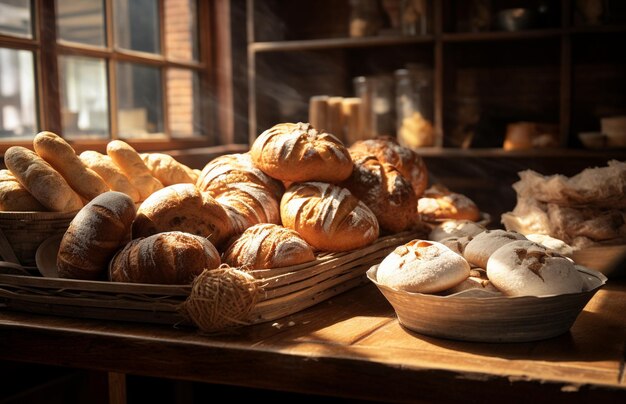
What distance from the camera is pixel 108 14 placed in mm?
2756

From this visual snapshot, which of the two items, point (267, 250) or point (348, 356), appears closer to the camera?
point (348, 356)

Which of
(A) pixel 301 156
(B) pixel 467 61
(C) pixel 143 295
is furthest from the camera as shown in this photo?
(B) pixel 467 61

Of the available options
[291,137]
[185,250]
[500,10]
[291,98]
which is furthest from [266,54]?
[185,250]

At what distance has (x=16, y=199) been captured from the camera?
4.95 ft

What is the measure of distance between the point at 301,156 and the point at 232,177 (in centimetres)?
18

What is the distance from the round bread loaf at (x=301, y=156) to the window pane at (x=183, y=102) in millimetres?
1540

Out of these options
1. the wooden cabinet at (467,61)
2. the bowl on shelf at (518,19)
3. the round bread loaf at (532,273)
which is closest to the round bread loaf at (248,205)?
the round bread loaf at (532,273)

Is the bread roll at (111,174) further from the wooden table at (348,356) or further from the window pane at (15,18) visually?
the window pane at (15,18)

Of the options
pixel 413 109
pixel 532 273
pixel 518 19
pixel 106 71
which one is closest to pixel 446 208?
pixel 532 273

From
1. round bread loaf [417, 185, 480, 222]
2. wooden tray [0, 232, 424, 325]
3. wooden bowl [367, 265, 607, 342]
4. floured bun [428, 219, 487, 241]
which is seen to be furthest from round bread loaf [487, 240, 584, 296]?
round bread loaf [417, 185, 480, 222]

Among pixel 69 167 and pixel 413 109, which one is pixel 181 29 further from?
pixel 69 167

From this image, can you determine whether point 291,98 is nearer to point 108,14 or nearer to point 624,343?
point 108,14

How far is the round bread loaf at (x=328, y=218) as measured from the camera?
1.58 m

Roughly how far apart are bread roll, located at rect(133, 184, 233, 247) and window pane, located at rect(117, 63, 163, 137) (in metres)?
1.46
